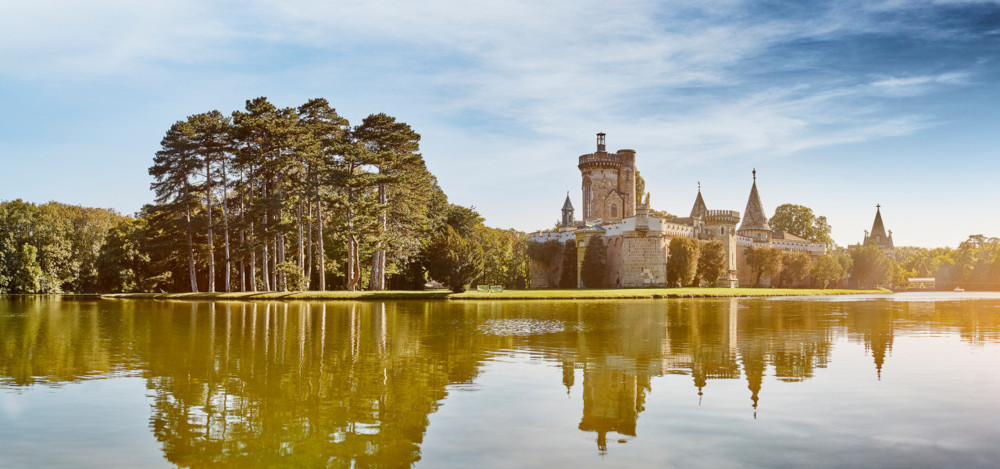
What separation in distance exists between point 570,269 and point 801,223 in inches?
1672

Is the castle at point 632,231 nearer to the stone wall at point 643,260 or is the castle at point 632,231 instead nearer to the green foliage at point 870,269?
the stone wall at point 643,260

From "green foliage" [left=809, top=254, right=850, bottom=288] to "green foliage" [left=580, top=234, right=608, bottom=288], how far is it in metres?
25.5

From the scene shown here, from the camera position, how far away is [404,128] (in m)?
46.2

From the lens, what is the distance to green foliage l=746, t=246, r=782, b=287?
70.6 m

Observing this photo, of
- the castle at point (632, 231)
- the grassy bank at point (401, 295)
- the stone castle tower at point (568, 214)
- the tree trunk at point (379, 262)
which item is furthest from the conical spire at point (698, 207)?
the tree trunk at point (379, 262)

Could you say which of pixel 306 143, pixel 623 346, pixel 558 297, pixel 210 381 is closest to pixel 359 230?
pixel 306 143

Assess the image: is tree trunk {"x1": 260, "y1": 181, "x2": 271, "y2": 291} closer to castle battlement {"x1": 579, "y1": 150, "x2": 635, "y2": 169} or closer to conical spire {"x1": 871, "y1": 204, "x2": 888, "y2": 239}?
castle battlement {"x1": 579, "y1": 150, "x2": 635, "y2": 169}

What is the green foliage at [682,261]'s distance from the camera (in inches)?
2377

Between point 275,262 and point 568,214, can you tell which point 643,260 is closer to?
point 568,214

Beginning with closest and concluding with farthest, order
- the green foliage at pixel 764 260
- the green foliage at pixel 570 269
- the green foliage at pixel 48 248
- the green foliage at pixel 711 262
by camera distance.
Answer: the green foliage at pixel 48 248 < the green foliage at pixel 711 262 < the green foliage at pixel 570 269 < the green foliage at pixel 764 260

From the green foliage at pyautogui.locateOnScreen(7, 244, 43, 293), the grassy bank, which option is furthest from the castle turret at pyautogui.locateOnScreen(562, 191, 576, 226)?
the green foliage at pyautogui.locateOnScreen(7, 244, 43, 293)

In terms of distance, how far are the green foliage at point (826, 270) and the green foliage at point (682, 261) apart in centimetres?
2024

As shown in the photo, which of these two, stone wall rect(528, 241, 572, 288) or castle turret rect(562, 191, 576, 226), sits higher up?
castle turret rect(562, 191, 576, 226)

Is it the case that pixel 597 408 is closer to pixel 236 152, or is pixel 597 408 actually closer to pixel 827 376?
pixel 827 376
